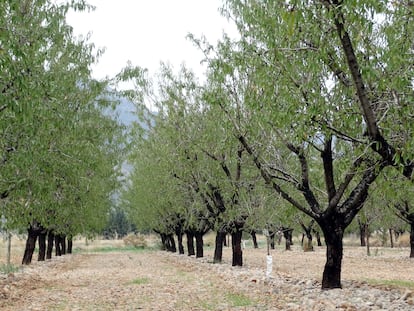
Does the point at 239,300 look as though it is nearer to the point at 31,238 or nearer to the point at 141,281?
the point at 141,281

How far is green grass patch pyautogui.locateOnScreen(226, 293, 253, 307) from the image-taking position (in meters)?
12.6

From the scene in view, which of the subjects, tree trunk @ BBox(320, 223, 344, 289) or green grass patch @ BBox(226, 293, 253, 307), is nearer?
green grass patch @ BBox(226, 293, 253, 307)

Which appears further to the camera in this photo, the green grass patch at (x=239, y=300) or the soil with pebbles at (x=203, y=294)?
the green grass patch at (x=239, y=300)

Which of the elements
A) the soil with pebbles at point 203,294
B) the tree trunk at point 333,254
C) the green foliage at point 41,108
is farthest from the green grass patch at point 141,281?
the tree trunk at point 333,254

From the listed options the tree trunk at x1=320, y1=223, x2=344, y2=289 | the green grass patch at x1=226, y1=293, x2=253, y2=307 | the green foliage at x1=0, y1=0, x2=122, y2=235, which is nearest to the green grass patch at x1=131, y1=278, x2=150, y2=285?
the green foliage at x1=0, y1=0, x2=122, y2=235

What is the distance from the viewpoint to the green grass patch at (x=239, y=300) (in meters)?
12.6

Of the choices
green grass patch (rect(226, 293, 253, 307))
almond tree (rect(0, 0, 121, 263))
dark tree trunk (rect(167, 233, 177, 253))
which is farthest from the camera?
dark tree trunk (rect(167, 233, 177, 253))

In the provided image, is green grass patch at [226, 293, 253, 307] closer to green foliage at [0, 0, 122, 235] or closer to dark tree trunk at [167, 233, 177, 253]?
green foliage at [0, 0, 122, 235]

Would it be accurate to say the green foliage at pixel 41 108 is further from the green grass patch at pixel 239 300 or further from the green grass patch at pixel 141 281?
the green grass patch at pixel 239 300

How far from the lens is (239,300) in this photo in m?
13.4

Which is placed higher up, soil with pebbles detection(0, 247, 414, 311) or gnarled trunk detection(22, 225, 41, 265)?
gnarled trunk detection(22, 225, 41, 265)

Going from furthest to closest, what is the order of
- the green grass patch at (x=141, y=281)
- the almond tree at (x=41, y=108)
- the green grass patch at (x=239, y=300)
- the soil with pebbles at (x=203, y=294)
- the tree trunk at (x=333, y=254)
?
the green grass patch at (x=141, y=281) → the tree trunk at (x=333, y=254) → the green grass patch at (x=239, y=300) → the soil with pebbles at (x=203, y=294) → the almond tree at (x=41, y=108)

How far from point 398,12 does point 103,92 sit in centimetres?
1155

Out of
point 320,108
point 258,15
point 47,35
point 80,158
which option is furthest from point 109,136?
point 320,108
